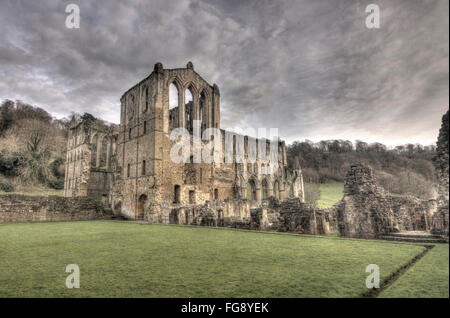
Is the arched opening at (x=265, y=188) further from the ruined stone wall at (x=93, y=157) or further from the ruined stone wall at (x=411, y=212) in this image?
the ruined stone wall at (x=411, y=212)

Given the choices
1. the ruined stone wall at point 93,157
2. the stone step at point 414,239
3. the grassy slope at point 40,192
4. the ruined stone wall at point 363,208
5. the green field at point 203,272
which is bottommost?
the stone step at point 414,239

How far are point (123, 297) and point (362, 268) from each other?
10.5 ft

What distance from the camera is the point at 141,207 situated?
60.4ft

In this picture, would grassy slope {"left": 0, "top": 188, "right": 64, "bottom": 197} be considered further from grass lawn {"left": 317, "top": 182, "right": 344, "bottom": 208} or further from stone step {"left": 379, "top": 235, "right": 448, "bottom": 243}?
grass lawn {"left": 317, "top": 182, "right": 344, "bottom": 208}

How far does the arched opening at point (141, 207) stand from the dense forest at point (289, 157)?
16.9 metres

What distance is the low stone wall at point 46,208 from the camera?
1429 centimetres

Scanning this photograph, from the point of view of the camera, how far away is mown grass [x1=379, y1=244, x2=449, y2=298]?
2.42 metres

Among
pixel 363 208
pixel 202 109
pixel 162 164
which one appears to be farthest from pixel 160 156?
pixel 363 208

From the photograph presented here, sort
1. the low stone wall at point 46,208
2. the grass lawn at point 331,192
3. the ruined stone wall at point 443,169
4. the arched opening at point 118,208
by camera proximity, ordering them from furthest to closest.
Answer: the grass lawn at point 331,192 < the arched opening at point 118,208 < the low stone wall at point 46,208 < the ruined stone wall at point 443,169

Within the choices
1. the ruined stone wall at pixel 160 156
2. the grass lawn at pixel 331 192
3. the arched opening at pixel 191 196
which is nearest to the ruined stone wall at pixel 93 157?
the ruined stone wall at pixel 160 156

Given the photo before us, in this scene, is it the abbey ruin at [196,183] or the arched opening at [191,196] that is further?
the arched opening at [191,196]

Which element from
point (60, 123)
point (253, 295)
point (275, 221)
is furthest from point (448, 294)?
point (60, 123)

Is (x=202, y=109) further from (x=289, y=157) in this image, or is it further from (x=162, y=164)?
(x=289, y=157)

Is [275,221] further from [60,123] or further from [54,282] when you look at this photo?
[60,123]
